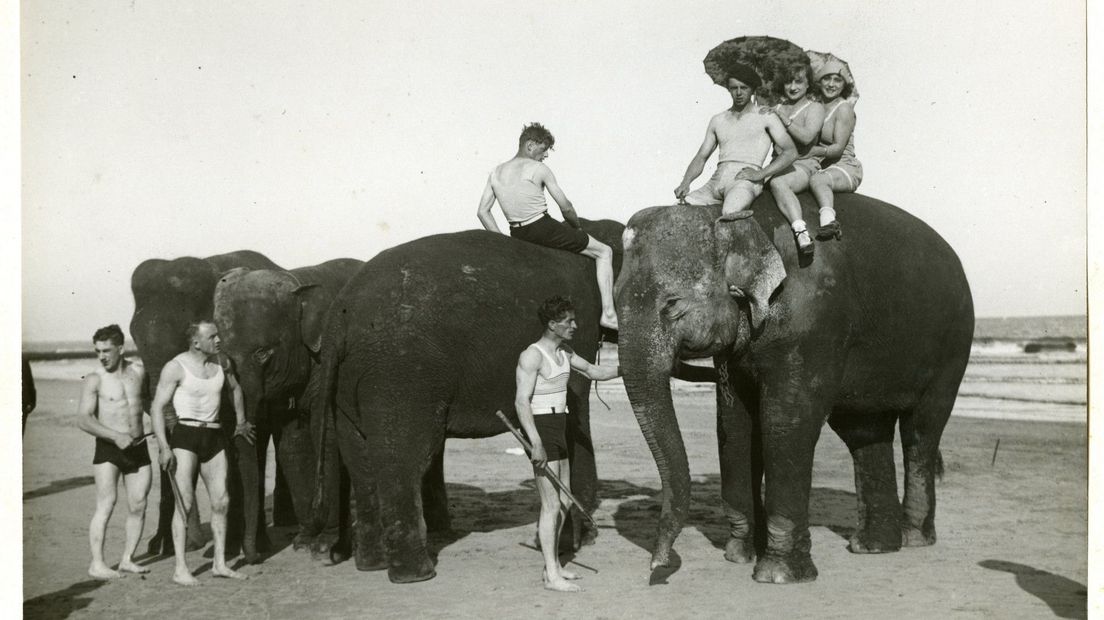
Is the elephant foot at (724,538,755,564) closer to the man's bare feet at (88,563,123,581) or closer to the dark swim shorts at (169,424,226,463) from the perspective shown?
the dark swim shorts at (169,424,226,463)

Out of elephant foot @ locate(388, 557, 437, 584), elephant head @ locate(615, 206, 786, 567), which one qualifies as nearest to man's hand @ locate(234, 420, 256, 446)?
elephant foot @ locate(388, 557, 437, 584)

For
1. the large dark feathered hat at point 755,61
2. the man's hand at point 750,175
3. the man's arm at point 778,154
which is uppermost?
the large dark feathered hat at point 755,61

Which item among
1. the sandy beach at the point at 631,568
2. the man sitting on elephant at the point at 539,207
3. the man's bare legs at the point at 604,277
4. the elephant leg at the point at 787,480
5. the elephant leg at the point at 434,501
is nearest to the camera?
the sandy beach at the point at 631,568

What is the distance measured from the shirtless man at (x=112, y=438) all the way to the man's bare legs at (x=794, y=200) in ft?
17.2

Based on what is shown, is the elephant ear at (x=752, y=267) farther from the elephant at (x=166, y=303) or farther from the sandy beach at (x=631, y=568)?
the elephant at (x=166, y=303)

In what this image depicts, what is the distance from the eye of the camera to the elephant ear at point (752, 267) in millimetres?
9062

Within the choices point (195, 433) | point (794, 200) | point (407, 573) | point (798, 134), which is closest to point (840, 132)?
point (798, 134)

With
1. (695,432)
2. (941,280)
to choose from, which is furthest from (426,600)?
(695,432)

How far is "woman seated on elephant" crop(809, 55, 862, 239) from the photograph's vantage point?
10188mm

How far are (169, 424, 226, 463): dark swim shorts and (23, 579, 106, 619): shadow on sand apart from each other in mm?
1218

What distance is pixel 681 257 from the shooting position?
902 centimetres

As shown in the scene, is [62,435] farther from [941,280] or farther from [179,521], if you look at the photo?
[941,280]

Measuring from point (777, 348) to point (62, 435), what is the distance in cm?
1546

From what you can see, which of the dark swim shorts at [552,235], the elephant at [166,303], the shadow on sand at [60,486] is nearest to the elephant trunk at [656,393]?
the dark swim shorts at [552,235]
